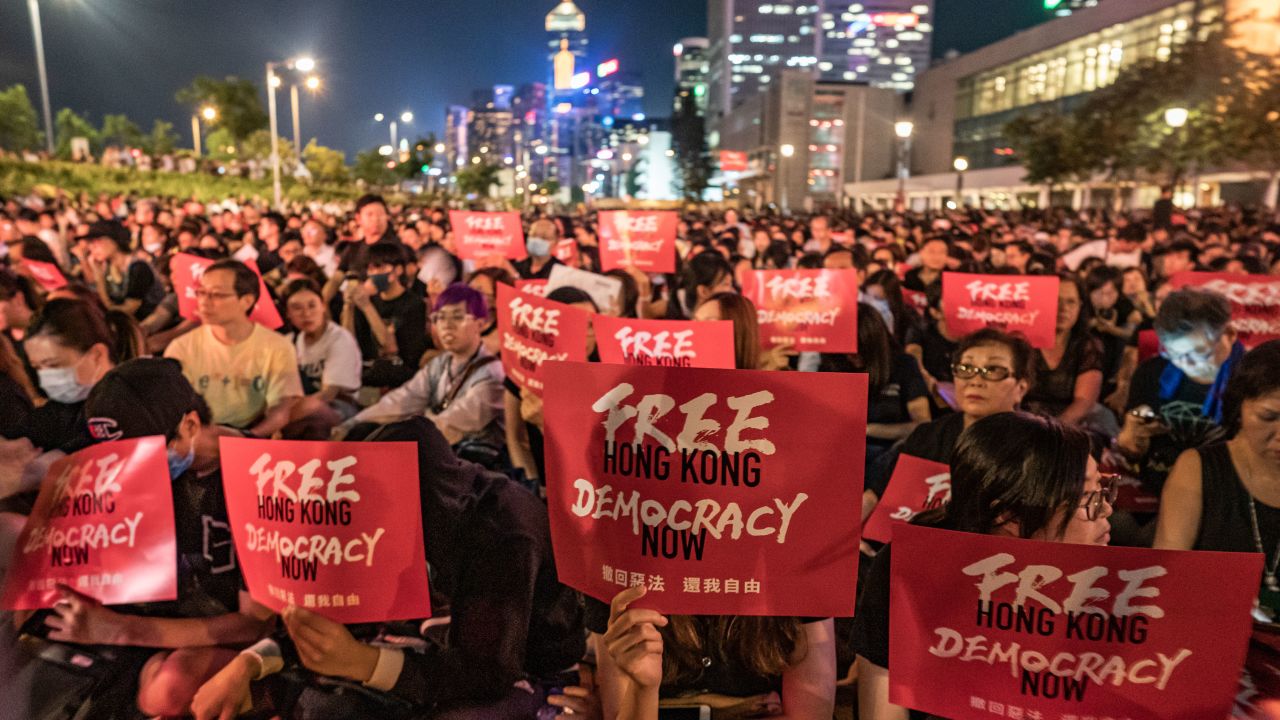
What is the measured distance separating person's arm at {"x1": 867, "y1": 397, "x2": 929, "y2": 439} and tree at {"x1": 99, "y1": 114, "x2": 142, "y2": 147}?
88070 mm

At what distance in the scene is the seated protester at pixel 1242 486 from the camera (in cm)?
290

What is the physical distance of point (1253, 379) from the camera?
2.97m

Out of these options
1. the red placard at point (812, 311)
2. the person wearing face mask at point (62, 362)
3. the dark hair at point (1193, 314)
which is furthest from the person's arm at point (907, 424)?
the person wearing face mask at point (62, 362)

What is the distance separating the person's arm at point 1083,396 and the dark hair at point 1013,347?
191 cm

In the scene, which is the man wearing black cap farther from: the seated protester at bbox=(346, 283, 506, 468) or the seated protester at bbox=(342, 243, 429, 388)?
the seated protester at bbox=(342, 243, 429, 388)

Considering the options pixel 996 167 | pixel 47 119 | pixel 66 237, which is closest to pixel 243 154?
pixel 47 119

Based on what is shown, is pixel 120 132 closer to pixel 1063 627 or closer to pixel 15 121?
pixel 15 121

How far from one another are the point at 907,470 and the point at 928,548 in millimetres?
1983

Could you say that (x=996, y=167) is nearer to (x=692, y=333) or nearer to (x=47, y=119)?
(x=47, y=119)

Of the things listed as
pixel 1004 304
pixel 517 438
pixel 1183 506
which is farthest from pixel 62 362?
pixel 1004 304

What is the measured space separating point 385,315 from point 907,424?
5.14m

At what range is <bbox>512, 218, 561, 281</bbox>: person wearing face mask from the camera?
10805 mm

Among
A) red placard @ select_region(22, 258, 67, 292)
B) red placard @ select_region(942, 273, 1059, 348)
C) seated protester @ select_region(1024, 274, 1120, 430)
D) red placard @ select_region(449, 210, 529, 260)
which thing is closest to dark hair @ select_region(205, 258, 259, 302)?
red placard @ select_region(22, 258, 67, 292)

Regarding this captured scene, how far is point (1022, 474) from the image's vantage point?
2.39m
